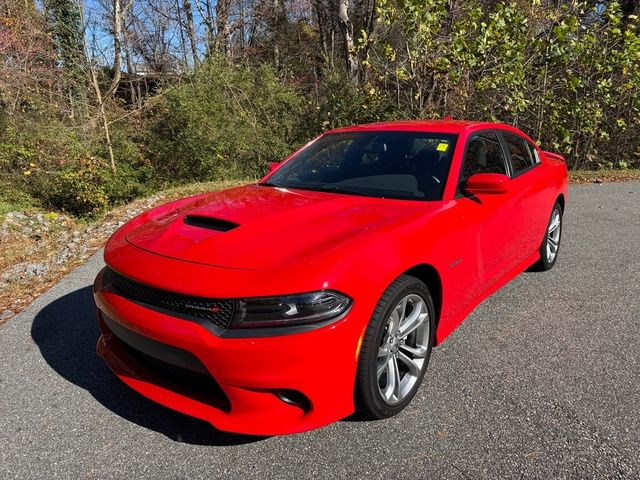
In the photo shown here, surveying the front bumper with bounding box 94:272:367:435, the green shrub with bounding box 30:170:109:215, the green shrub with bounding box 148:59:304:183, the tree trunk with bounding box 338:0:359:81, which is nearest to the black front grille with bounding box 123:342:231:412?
the front bumper with bounding box 94:272:367:435

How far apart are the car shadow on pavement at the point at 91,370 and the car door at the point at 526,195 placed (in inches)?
102

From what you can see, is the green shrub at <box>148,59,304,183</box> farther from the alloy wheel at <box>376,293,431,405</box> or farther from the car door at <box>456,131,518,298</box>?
the alloy wheel at <box>376,293,431,405</box>

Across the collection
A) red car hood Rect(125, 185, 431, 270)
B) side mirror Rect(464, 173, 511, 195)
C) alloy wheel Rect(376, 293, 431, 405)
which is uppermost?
side mirror Rect(464, 173, 511, 195)

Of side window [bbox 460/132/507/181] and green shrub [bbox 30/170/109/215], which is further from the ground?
side window [bbox 460/132/507/181]

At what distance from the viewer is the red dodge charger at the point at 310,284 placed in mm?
2021

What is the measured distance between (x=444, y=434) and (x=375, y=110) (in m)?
10.1

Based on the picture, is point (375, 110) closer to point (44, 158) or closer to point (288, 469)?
point (44, 158)

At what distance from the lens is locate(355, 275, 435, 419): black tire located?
2176 mm

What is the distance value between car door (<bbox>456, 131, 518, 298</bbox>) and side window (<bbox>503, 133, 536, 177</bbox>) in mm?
193

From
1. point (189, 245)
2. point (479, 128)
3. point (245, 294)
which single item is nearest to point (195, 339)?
point (245, 294)

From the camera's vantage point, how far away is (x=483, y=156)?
3.55 m

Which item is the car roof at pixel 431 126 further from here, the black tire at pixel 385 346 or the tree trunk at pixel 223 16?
the tree trunk at pixel 223 16

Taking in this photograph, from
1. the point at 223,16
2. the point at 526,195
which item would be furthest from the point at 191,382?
the point at 223,16

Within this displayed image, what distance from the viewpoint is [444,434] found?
232 centimetres
